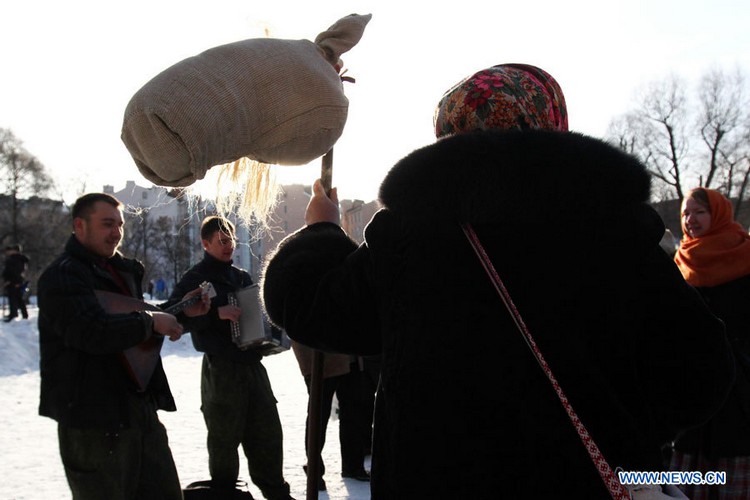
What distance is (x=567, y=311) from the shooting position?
1574mm

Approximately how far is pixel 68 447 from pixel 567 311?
113 inches

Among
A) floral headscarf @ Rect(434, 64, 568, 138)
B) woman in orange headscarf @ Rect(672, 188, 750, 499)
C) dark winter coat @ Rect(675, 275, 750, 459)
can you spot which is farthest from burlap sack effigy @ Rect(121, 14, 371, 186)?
woman in orange headscarf @ Rect(672, 188, 750, 499)

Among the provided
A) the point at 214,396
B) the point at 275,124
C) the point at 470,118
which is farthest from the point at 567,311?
the point at 214,396

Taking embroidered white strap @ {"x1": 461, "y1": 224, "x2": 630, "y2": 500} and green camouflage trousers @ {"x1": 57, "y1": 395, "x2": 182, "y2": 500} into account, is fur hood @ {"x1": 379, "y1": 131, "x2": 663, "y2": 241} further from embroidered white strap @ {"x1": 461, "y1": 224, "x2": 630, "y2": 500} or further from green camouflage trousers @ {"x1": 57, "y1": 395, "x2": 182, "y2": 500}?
green camouflage trousers @ {"x1": 57, "y1": 395, "x2": 182, "y2": 500}

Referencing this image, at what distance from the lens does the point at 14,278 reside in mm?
20797

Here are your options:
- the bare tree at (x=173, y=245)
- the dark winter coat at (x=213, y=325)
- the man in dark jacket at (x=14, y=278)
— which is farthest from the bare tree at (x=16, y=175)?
the dark winter coat at (x=213, y=325)

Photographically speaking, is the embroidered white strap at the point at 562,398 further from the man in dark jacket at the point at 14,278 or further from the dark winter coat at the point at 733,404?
the man in dark jacket at the point at 14,278

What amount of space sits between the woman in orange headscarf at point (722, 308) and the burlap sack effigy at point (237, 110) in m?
2.85

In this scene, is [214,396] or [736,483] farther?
[214,396]

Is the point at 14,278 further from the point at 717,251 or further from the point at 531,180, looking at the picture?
the point at 531,180

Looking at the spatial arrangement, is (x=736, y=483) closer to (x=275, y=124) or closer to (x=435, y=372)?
(x=435, y=372)

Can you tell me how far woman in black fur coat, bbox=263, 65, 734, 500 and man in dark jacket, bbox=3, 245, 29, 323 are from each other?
70.9 ft

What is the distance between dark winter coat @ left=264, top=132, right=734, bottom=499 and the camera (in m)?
1.55

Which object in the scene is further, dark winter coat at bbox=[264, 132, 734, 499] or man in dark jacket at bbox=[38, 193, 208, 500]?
man in dark jacket at bbox=[38, 193, 208, 500]
